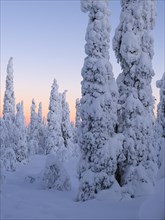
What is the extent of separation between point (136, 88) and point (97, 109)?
2.67m

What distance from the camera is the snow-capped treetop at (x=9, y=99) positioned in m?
45.8

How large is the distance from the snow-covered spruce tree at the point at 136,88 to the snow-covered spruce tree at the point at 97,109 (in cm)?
82

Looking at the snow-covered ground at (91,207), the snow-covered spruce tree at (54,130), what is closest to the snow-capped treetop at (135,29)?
the snow-covered ground at (91,207)

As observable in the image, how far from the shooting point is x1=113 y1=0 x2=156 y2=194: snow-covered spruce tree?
1828 cm

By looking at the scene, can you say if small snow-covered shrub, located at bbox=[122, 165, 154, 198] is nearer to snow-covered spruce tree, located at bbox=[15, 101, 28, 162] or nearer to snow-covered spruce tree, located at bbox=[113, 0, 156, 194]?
snow-covered spruce tree, located at bbox=[113, 0, 156, 194]

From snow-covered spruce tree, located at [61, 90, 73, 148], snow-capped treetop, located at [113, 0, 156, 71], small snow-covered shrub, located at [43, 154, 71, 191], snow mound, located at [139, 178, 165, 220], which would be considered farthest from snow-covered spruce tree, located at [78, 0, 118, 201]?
snow-covered spruce tree, located at [61, 90, 73, 148]

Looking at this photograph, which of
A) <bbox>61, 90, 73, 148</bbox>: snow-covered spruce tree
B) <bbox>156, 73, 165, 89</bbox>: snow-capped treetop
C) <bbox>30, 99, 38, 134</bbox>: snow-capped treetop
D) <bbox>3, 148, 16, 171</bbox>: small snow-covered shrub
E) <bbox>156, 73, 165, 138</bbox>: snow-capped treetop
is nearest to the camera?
<bbox>156, 73, 165, 138</bbox>: snow-capped treetop

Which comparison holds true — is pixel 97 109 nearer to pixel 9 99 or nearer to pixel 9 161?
pixel 9 161

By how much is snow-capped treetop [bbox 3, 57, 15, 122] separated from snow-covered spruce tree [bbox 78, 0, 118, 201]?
28.6 m

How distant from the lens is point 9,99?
4650cm

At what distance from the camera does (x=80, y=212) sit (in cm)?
1453

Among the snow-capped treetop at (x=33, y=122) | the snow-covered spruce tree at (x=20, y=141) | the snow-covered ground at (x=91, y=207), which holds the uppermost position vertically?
the snow-capped treetop at (x=33, y=122)

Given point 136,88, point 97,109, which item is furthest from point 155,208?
point 136,88

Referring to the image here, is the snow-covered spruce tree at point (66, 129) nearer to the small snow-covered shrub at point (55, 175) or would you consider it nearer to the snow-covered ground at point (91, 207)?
the small snow-covered shrub at point (55, 175)
